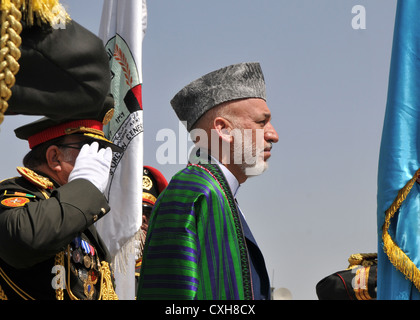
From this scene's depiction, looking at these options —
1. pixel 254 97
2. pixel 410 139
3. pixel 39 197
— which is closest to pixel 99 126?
pixel 39 197

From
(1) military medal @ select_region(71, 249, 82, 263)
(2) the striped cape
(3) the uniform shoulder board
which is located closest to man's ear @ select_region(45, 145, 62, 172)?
(3) the uniform shoulder board

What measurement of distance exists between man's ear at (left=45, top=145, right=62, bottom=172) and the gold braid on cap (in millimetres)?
2333

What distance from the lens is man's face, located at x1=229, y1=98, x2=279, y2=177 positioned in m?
3.70

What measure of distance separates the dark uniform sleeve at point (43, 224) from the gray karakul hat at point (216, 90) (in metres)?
0.88

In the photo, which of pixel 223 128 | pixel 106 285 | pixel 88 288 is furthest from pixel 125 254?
pixel 223 128

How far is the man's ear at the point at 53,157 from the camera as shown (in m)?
3.81

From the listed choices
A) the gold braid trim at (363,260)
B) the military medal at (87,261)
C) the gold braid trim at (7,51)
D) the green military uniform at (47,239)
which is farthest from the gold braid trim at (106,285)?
the gold braid trim at (363,260)

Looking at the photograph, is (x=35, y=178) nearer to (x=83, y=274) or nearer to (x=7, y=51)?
(x=83, y=274)

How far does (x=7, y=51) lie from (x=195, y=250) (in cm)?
185

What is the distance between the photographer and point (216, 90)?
3.90m

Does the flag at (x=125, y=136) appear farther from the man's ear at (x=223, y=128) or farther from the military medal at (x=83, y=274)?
the man's ear at (x=223, y=128)

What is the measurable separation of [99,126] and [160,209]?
89 cm
